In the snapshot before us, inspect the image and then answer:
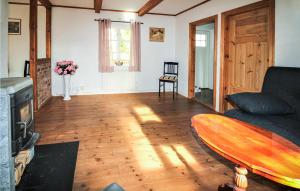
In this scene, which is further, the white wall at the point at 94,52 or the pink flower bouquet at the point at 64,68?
Answer: the white wall at the point at 94,52

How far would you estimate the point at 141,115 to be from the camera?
13.8ft

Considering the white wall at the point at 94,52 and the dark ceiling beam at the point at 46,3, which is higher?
the dark ceiling beam at the point at 46,3

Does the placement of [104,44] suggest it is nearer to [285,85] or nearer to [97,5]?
[97,5]

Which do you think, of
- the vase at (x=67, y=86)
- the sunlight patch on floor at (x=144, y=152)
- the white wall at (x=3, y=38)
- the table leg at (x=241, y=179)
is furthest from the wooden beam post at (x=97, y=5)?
the table leg at (x=241, y=179)

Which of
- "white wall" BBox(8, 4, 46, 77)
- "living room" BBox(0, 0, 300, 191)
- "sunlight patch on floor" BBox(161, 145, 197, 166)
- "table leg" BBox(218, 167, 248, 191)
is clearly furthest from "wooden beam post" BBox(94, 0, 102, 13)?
"table leg" BBox(218, 167, 248, 191)

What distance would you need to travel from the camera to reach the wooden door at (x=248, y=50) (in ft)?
11.1

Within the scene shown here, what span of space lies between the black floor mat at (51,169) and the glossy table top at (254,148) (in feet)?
3.96

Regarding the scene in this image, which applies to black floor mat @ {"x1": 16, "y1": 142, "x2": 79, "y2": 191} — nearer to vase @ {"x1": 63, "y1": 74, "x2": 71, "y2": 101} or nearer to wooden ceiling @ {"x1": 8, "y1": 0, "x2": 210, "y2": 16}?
vase @ {"x1": 63, "y1": 74, "x2": 71, "y2": 101}

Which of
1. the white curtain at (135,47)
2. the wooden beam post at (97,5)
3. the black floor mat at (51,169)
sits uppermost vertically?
the wooden beam post at (97,5)

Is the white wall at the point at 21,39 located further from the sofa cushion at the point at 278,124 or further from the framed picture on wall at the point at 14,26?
the sofa cushion at the point at 278,124

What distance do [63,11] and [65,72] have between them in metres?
1.55

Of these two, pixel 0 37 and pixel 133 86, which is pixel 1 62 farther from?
pixel 133 86

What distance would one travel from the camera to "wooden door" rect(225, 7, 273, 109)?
3.39m

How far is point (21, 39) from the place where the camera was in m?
5.61
